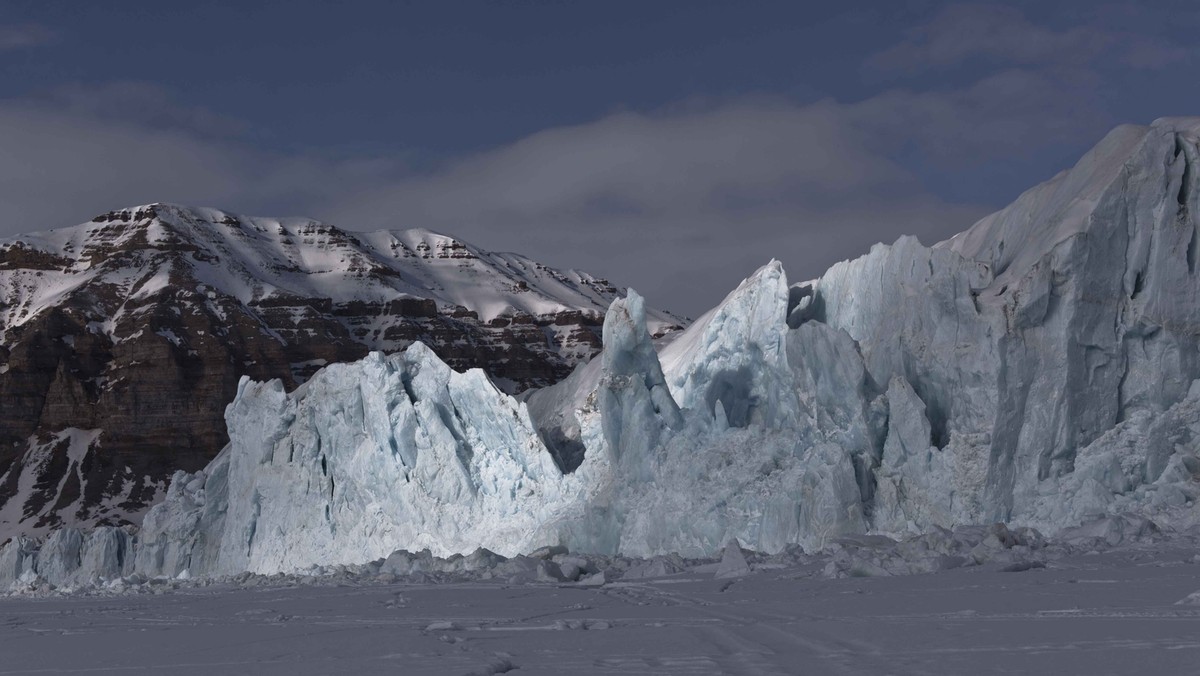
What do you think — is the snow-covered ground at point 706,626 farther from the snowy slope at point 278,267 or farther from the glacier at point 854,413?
the snowy slope at point 278,267

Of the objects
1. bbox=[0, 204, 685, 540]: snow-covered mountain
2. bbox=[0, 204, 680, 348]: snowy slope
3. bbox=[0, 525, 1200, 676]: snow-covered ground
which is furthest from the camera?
bbox=[0, 204, 680, 348]: snowy slope

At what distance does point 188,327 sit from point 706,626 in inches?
3591

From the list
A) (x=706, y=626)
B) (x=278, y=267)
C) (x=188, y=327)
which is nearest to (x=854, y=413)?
(x=706, y=626)

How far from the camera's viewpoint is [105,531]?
39.2 meters

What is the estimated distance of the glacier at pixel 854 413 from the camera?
1953 centimetres

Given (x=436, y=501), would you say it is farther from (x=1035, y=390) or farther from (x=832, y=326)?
(x=1035, y=390)

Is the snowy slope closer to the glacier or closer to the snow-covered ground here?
the glacier

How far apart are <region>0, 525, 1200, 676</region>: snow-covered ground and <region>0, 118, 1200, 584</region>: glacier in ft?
16.4

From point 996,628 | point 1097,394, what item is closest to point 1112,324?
point 1097,394

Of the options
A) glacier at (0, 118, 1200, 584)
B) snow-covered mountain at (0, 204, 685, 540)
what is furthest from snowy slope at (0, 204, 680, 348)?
glacier at (0, 118, 1200, 584)

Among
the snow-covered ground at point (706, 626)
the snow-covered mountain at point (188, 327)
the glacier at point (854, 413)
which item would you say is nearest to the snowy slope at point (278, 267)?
the snow-covered mountain at point (188, 327)

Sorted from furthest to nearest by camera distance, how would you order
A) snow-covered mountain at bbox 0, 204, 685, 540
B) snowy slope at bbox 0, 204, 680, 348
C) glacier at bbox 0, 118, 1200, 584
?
snowy slope at bbox 0, 204, 680, 348
snow-covered mountain at bbox 0, 204, 685, 540
glacier at bbox 0, 118, 1200, 584

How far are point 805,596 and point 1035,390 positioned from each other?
10.00 m

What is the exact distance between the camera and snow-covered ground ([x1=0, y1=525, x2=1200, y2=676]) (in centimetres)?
735
